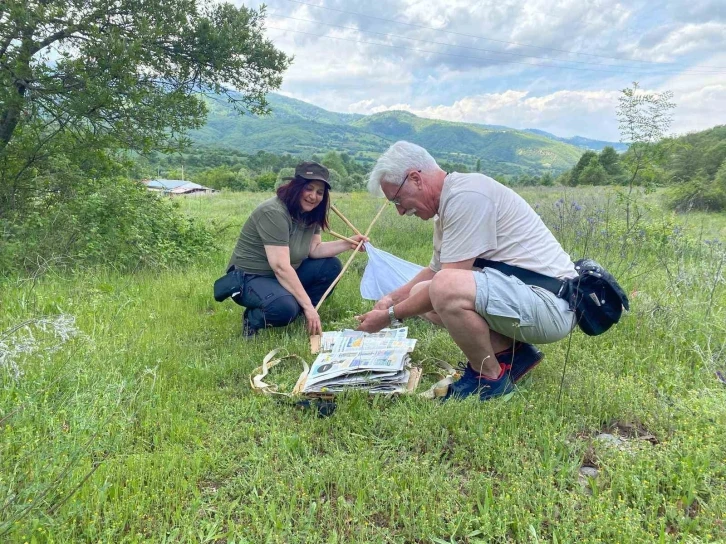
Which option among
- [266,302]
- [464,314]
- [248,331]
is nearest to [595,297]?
[464,314]

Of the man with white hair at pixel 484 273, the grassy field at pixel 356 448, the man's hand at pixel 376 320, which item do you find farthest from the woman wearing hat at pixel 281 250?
the man with white hair at pixel 484 273

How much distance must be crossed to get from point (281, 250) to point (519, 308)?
2020mm

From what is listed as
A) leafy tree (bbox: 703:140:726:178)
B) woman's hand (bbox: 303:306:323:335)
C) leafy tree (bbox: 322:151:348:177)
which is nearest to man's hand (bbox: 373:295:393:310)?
woman's hand (bbox: 303:306:323:335)

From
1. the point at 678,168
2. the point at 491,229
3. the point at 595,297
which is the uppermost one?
the point at 678,168

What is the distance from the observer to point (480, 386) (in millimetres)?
2680

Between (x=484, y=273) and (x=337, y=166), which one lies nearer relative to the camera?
(x=484, y=273)

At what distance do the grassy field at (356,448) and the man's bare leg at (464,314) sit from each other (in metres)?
0.29

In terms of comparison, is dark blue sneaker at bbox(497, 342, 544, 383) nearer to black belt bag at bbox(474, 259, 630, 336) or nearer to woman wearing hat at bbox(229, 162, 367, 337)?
black belt bag at bbox(474, 259, 630, 336)

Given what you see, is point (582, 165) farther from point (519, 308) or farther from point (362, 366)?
point (362, 366)

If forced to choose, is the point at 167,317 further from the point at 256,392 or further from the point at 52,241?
the point at 52,241

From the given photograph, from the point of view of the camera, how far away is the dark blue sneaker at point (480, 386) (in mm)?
2641

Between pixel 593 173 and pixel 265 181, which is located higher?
pixel 593 173

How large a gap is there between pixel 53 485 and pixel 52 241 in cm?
494

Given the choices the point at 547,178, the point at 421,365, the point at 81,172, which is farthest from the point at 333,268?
the point at 547,178
